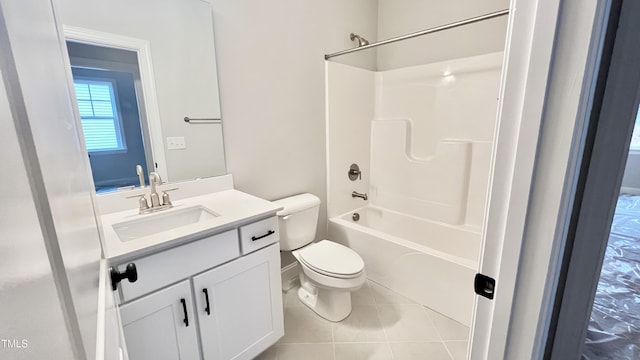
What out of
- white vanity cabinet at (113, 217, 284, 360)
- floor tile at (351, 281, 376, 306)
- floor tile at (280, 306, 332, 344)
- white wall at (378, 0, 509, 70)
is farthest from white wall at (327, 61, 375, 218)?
white vanity cabinet at (113, 217, 284, 360)

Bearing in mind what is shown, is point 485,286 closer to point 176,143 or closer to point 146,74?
point 176,143

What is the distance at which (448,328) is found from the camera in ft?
5.53

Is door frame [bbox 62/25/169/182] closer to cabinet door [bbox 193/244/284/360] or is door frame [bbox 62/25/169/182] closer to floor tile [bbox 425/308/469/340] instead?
cabinet door [bbox 193/244/284/360]

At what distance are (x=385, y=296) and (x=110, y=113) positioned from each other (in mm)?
2032

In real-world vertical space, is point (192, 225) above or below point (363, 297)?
above

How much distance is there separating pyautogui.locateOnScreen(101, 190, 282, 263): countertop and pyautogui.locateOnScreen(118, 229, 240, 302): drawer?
31 mm

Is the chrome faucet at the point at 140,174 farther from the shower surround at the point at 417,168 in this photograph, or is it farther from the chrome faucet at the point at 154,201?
the shower surround at the point at 417,168

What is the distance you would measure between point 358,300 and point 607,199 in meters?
1.68

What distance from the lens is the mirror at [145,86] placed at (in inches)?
46.3

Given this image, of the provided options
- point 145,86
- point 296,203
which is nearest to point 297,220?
point 296,203

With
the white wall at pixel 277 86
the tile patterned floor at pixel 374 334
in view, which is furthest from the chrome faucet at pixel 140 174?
the tile patterned floor at pixel 374 334

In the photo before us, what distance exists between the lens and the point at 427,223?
2.36 metres

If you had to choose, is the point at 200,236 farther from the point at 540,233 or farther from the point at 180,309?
the point at 540,233

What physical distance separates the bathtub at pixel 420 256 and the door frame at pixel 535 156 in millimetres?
1154
